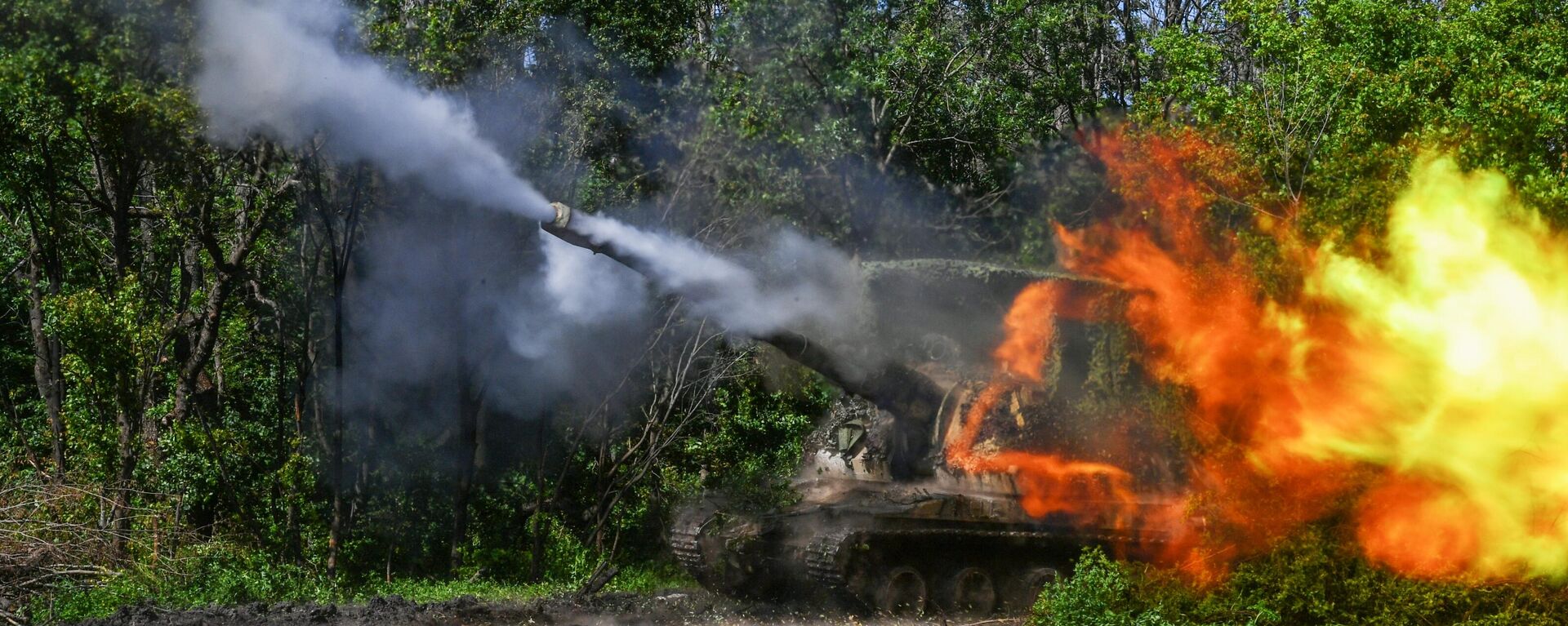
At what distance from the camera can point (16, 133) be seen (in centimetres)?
1762

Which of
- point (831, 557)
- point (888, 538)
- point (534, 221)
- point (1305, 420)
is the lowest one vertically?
point (831, 557)

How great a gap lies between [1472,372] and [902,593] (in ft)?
20.1

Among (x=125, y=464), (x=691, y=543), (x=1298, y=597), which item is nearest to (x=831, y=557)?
(x=691, y=543)

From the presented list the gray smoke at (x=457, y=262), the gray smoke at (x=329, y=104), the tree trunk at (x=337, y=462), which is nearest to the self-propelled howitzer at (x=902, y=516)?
the gray smoke at (x=457, y=262)

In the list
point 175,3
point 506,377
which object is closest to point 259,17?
point 175,3

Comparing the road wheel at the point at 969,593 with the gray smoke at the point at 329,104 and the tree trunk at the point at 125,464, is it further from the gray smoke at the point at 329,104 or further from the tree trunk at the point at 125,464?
the tree trunk at the point at 125,464

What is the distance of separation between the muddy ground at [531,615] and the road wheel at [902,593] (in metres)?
0.20

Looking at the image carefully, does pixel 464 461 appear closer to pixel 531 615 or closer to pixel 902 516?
pixel 531 615

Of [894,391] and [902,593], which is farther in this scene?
[894,391]

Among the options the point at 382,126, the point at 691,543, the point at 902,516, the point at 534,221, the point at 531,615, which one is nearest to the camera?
the point at 531,615

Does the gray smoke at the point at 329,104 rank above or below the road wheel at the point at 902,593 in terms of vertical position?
above

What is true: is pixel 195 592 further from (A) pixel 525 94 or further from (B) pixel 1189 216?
(B) pixel 1189 216

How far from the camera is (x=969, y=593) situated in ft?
50.3

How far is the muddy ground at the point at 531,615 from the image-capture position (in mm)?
12820
